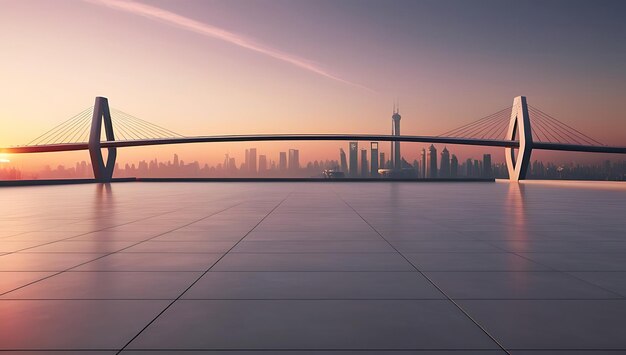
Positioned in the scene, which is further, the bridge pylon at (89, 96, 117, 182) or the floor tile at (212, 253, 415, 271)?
the bridge pylon at (89, 96, 117, 182)

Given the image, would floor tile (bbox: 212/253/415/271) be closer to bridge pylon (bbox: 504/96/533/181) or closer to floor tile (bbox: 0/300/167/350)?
floor tile (bbox: 0/300/167/350)

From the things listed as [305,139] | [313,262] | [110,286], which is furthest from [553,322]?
[305,139]

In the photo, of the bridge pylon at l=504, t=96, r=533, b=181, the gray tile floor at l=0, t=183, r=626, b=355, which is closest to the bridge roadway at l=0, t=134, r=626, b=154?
the bridge pylon at l=504, t=96, r=533, b=181

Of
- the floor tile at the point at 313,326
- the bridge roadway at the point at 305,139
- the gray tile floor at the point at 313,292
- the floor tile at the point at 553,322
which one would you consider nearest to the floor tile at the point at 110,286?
the gray tile floor at the point at 313,292

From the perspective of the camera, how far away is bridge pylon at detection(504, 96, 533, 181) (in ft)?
202

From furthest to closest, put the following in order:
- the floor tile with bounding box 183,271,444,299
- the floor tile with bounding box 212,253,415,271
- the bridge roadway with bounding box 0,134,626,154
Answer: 1. the bridge roadway with bounding box 0,134,626,154
2. the floor tile with bounding box 212,253,415,271
3. the floor tile with bounding box 183,271,444,299

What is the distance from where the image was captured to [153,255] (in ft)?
23.4

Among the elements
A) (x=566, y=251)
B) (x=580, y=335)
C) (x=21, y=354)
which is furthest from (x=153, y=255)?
(x=566, y=251)

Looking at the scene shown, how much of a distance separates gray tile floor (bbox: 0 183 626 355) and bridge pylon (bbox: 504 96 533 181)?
183ft

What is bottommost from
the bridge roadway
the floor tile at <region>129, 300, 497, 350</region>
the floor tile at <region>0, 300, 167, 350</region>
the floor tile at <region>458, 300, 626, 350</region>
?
the floor tile at <region>458, 300, 626, 350</region>

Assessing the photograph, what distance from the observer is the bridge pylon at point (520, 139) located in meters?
61.4

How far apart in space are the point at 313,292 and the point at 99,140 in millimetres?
67169

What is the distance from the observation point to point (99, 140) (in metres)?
65.3

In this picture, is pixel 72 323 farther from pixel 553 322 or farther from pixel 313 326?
pixel 553 322
